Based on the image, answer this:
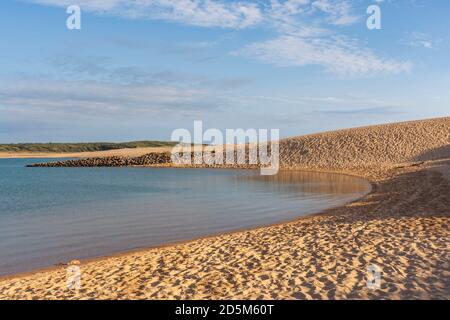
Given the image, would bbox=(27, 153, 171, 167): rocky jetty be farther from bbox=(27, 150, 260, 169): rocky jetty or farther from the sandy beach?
the sandy beach

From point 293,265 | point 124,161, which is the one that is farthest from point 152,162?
point 293,265

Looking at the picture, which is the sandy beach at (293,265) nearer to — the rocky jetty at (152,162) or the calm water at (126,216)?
the calm water at (126,216)

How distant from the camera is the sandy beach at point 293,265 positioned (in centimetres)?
750

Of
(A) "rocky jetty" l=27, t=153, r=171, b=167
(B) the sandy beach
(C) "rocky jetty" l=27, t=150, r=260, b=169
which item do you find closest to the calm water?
(B) the sandy beach

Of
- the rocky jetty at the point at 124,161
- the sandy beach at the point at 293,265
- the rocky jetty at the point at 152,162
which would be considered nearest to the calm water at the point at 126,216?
the sandy beach at the point at 293,265

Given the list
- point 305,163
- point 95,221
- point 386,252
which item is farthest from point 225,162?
point 386,252

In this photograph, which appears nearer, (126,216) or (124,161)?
(126,216)

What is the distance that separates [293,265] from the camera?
9.09 m

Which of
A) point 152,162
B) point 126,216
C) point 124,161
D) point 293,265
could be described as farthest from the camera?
point 124,161

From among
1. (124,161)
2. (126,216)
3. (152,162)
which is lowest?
(126,216)

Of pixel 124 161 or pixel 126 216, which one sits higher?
pixel 124 161

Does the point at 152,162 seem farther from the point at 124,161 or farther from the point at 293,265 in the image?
the point at 293,265

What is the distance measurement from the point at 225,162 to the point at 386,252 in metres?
52.9

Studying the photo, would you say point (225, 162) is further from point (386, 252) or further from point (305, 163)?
point (386, 252)
